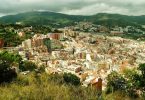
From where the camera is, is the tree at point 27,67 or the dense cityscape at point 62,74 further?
the tree at point 27,67

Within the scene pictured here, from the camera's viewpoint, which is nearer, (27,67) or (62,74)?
(62,74)

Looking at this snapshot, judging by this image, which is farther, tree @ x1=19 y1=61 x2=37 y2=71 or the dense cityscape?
tree @ x1=19 y1=61 x2=37 y2=71

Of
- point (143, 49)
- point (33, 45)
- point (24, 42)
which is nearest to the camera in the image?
point (24, 42)

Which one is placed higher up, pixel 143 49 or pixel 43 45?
pixel 43 45

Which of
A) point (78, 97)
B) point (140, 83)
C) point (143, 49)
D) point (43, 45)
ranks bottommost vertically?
point (143, 49)

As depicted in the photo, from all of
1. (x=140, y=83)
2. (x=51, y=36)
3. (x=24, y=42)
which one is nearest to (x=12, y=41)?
(x=24, y=42)

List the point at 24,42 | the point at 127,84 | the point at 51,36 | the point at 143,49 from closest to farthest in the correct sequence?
1. the point at 127,84
2. the point at 24,42
3. the point at 51,36
4. the point at 143,49

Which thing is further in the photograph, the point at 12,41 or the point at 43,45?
the point at 43,45

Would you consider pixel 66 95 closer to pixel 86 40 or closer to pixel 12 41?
pixel 12 41

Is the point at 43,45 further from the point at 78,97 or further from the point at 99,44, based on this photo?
the point at 78,97
